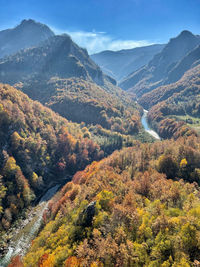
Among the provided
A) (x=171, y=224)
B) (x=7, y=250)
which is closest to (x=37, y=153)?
(x=7, y=250)

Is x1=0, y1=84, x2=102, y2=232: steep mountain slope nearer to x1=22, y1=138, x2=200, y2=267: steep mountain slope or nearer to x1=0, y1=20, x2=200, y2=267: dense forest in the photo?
x1=0, y1=20, x2=200, y2=267: dense forest

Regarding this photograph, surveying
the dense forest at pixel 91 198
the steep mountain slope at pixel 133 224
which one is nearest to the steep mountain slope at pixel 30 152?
the dense forest at pixel 91 198

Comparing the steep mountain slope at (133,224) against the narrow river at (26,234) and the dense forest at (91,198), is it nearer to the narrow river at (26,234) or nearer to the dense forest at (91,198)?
the dense forest at (91,198)

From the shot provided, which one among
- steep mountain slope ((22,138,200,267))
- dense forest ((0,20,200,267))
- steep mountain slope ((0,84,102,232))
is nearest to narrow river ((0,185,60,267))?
dense forest ((0,20,200,267))

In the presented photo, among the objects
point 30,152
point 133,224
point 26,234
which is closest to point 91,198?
point 133,224

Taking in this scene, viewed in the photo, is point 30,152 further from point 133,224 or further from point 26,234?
point 133,224

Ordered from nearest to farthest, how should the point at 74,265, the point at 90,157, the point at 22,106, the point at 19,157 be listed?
the point at 74,265
the point at 19,157
the point at 22,106
the point at 90,157

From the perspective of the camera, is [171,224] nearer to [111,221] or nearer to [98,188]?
[111,221]
